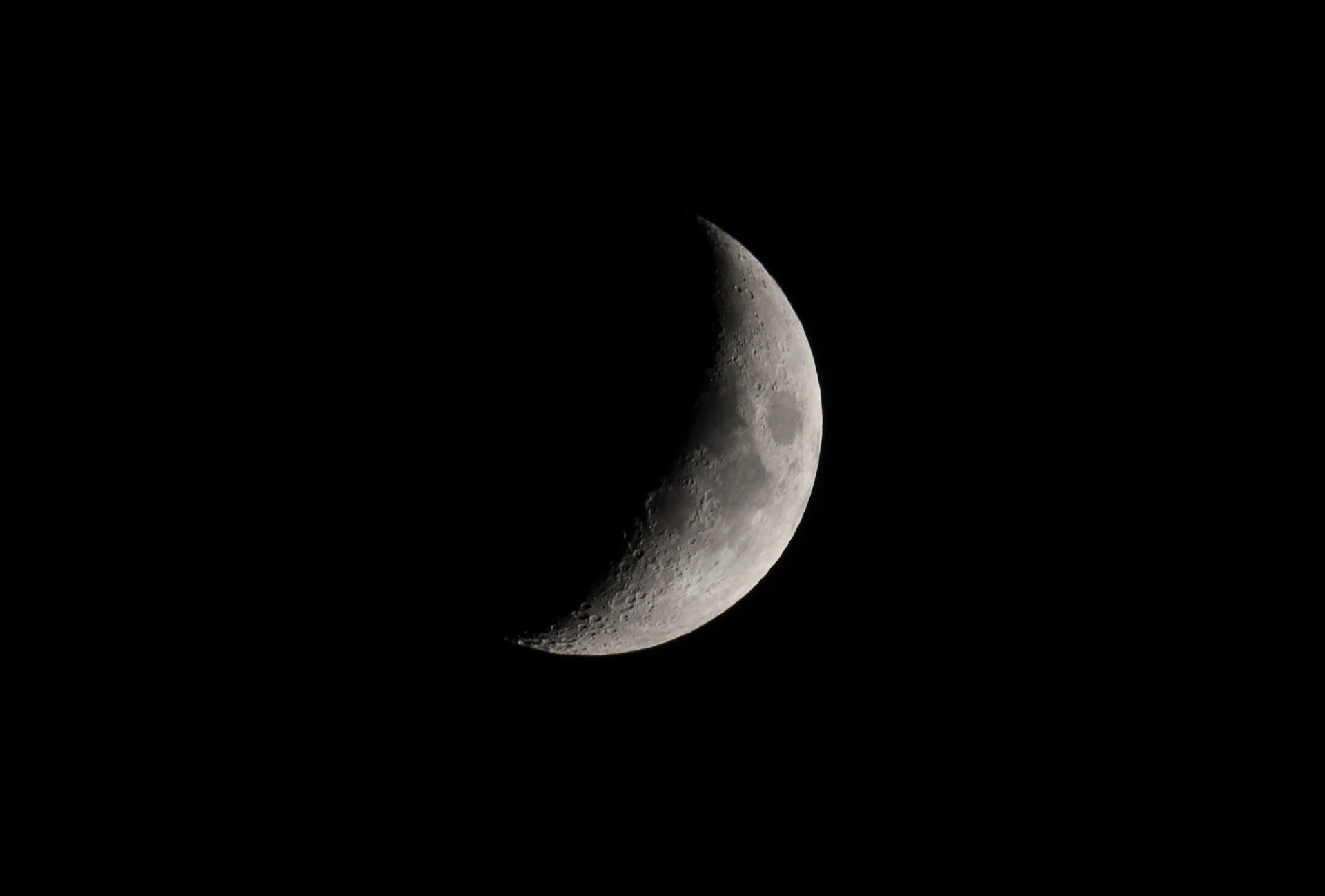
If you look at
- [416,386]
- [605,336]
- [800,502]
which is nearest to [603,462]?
[605,336]

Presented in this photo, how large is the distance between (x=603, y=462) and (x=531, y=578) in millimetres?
514

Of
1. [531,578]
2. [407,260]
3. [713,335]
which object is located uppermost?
[407,260]

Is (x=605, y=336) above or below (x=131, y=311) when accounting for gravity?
below

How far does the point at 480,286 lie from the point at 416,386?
40cm

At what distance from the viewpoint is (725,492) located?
10.8ft

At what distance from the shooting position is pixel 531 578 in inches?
121

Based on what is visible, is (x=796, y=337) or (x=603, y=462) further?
(x=796, y=337)

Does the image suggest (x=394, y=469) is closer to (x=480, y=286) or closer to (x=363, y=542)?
(x=363, y=542)

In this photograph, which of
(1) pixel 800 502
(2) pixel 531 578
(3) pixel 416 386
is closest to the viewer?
(3) pixel 416 386

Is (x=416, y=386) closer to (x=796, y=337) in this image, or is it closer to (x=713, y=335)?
(x=713, y=335)

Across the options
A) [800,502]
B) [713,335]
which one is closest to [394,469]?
[713,335]

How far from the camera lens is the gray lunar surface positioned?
10.5 feet

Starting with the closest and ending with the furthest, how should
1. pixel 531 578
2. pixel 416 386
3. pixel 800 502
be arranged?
pixel 416 386, pixel 531 578, pixel 800 502

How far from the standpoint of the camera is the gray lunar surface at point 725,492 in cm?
321
